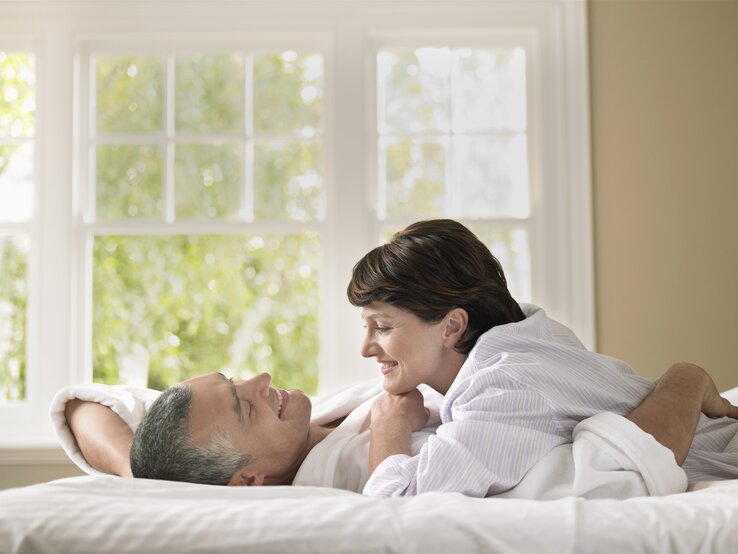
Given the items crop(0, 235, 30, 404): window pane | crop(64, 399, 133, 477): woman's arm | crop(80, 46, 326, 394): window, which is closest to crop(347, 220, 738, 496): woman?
crop(64, 399, 133, 477): woman's arm

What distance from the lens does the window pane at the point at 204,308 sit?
4.03 meters

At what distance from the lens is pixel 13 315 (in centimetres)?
397

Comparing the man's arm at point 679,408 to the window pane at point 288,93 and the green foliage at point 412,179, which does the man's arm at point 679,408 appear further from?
the window pane at point 288,93

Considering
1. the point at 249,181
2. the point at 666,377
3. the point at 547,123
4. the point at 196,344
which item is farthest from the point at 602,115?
the point at 196,344

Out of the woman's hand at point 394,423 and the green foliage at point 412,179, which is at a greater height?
the green foliage at point 412,179

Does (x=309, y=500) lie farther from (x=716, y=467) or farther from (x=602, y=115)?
(x=602, y=115)

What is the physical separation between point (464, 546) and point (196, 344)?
336 cm

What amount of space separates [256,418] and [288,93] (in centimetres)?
238

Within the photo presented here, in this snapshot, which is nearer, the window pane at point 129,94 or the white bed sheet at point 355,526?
the white bed sheet at point 355,526

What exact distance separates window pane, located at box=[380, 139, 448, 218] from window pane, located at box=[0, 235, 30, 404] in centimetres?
177

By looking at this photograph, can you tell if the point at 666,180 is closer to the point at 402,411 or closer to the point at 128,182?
the point at 402,411

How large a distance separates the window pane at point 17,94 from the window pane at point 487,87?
205cm

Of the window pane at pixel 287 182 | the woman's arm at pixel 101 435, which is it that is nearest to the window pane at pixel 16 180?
the window pane at pixel 287 182

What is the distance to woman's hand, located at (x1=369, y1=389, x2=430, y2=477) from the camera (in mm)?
1770
